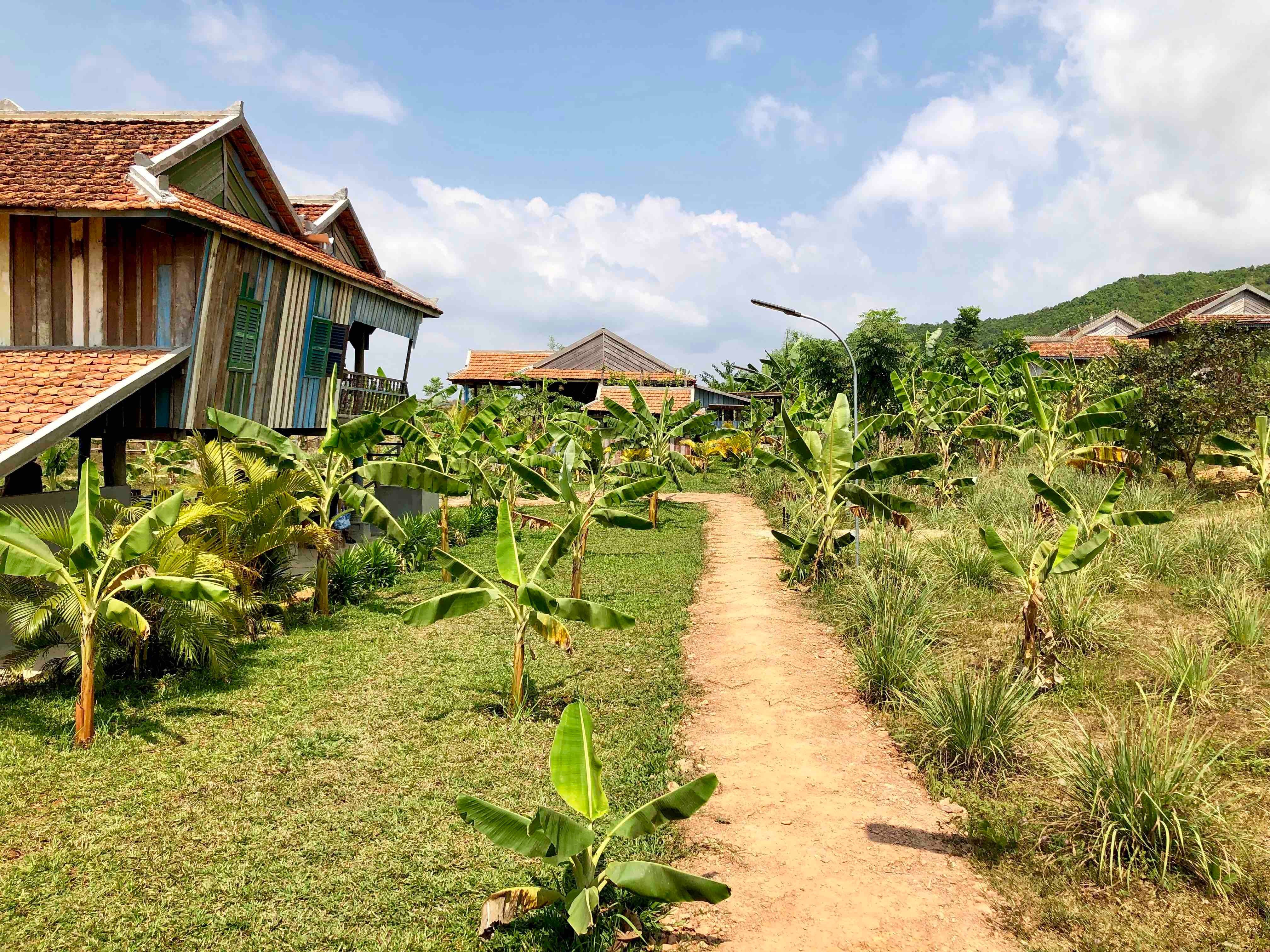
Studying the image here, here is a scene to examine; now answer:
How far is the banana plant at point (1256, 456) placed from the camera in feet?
46.7

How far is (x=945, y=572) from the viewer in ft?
38.3

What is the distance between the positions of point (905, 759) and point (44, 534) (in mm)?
8378

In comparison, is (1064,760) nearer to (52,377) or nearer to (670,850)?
(670,850)

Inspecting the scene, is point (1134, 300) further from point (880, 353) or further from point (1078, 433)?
point (1078, 433)

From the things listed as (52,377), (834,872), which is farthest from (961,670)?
(52,377)

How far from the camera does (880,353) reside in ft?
98.0

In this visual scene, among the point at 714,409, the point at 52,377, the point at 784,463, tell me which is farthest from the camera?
the point at 714,409

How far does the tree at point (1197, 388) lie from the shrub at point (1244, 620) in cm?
741

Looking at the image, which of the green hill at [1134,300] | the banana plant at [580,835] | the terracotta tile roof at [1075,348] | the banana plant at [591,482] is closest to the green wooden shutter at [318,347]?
the banana plant at [591,482]

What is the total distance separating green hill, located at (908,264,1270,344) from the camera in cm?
5834

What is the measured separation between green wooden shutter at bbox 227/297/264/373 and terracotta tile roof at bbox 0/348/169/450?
54.1 inches

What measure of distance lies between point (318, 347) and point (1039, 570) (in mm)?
13138

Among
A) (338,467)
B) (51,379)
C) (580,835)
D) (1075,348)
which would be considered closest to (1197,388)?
(338,467)

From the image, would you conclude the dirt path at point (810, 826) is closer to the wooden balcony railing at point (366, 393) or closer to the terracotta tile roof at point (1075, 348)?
the wooden balcony railing at point (366, 393)
